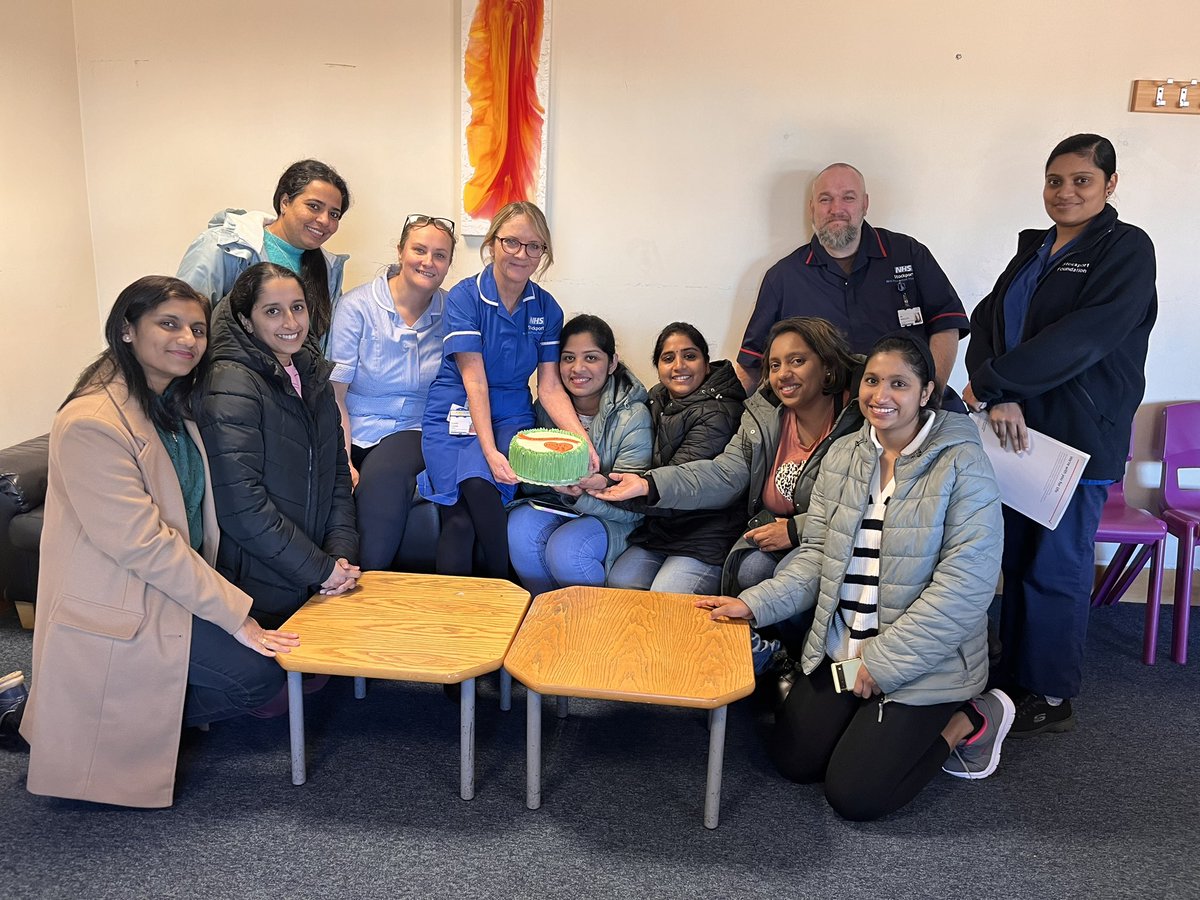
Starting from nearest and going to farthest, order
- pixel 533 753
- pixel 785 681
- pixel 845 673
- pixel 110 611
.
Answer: pixel 110 611
pixel 533 753
pixel 845 673
pixel 785 681

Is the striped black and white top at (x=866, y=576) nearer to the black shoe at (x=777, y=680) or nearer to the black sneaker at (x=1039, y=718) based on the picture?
the black shoe at (x=777, y=680)

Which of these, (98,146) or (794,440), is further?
(98,146)

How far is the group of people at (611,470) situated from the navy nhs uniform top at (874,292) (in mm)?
11

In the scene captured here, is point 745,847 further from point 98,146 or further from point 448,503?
point 98,146

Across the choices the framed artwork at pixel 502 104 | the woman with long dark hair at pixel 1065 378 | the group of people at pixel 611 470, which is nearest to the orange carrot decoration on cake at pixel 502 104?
the framed artwork at pixel 502 104

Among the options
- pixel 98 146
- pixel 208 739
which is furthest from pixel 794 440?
pixel 98 146

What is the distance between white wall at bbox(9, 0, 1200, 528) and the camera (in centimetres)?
345

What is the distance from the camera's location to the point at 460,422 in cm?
289

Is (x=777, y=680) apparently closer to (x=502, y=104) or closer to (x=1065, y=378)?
(x=1065, y=378)

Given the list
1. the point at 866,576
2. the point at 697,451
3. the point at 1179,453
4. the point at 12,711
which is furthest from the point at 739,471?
the point at 12,711

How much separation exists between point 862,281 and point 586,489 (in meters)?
1.32

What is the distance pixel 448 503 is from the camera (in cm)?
288

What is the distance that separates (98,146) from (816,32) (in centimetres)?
297

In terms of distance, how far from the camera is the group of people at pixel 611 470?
2121 mm
